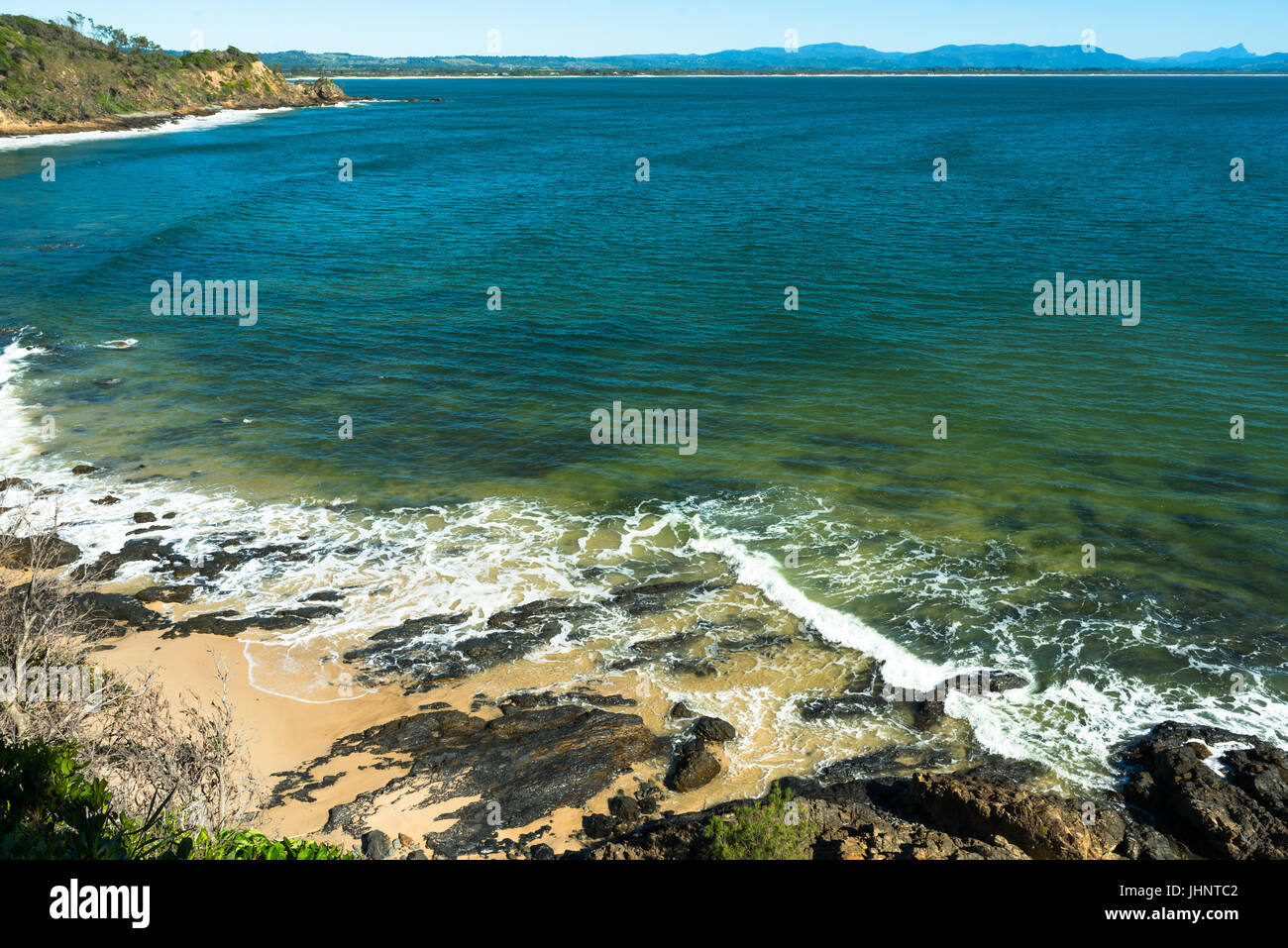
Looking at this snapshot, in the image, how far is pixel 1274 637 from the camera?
61.7ft

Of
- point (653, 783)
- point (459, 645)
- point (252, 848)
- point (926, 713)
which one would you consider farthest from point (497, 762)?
point (926, 713)

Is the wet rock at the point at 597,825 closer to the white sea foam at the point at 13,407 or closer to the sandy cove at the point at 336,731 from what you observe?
the sandy cove at the point at 336,731

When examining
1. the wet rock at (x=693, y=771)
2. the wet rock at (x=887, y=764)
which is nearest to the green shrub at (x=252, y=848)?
the wet rock at (x=693, y=771)

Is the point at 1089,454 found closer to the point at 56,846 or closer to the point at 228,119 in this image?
the point at 56,846

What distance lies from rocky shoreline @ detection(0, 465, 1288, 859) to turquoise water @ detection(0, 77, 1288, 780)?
1.22m

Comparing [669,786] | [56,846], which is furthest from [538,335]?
[56,846]

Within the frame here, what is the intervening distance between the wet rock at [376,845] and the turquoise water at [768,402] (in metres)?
6.97

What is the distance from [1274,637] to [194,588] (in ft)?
83.1

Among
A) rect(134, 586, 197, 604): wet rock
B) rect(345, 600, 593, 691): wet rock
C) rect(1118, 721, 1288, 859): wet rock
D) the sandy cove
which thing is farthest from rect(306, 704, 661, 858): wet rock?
rect(1118, 721, 1288, 859): wet rock

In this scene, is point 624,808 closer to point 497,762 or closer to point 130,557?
point 497,762

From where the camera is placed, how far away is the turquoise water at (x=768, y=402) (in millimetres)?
20156

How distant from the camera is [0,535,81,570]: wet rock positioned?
813 inches

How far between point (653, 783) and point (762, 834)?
11.2 feet

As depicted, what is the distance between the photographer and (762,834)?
12.0 meters
